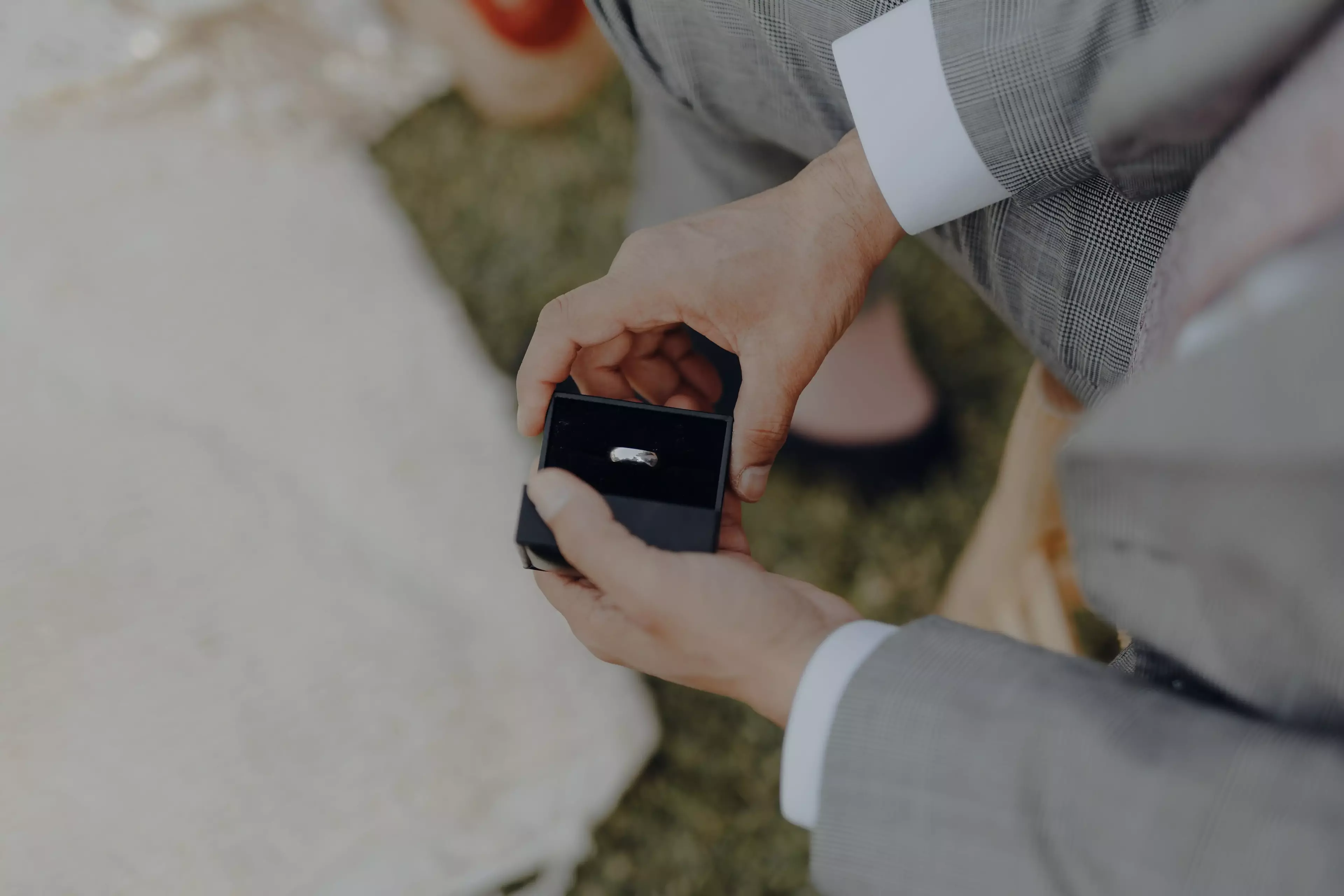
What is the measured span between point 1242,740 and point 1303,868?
0.16ft

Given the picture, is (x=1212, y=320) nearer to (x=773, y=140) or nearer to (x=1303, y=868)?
(x=1303, y=868)

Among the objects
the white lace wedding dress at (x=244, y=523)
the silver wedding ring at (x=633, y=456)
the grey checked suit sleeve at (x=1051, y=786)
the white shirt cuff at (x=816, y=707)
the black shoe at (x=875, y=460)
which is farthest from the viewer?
the black shoe at (x=875, y=460)

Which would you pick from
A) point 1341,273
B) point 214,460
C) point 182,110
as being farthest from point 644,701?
point 182,110

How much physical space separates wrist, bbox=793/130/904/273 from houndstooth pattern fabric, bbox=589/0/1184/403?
1.4 inches

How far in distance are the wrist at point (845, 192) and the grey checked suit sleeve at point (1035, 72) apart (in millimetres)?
80


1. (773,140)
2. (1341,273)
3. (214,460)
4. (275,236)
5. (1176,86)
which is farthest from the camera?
(275,236)

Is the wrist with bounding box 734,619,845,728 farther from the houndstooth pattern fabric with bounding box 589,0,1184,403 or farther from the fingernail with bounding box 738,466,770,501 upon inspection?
the houndstooth pattern fabric with bounding box 589,0,1184,403

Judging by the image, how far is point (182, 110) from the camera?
105 centimetres

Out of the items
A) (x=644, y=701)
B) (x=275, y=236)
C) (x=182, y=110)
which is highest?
(x=182, y=110)

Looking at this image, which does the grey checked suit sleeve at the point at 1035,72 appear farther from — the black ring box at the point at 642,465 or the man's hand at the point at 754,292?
the black ring box at the point at 642,465

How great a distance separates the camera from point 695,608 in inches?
18.9

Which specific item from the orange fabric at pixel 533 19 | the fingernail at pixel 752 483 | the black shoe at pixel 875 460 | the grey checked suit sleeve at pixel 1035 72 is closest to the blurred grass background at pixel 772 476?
the black shoe at pixel 875 460

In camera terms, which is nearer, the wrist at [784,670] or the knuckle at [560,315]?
the wrist at [784,670]

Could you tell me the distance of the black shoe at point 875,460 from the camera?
106cm
